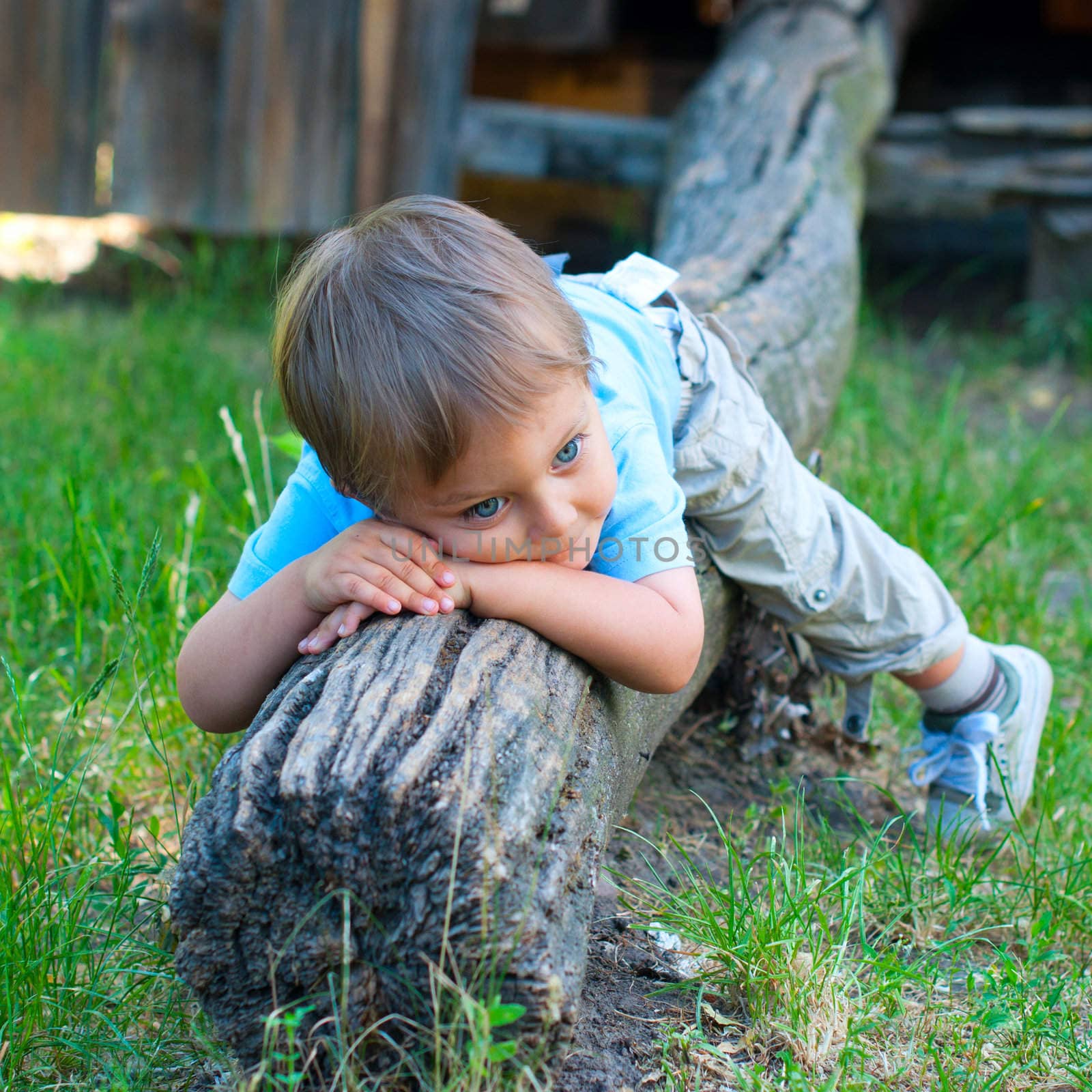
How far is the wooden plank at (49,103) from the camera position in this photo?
4875mm

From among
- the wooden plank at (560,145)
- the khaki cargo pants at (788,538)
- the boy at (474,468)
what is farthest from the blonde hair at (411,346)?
the wooden plank at (560,145)

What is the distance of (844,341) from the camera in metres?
3.40

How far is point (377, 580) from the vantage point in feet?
5.10

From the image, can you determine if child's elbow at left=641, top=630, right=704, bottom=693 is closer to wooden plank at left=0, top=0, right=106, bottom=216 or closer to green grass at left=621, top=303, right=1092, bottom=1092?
green grass at left=621, top=303, right=1092, bottom=1092

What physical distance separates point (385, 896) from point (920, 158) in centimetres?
453

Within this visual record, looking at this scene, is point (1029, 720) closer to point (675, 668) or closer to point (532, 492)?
point (675, 668)

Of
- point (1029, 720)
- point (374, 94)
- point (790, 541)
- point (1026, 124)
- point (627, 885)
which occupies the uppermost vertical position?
point (1026, 124)

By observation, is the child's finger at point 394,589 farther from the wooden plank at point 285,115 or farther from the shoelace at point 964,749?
the wooden plank at point 285,115

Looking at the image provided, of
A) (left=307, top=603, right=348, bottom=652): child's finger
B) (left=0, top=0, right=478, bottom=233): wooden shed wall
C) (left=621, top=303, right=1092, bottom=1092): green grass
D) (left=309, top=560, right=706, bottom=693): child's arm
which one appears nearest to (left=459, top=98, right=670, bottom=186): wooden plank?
(left=0, top=0, right=478, bottom=233): wooden shed wall

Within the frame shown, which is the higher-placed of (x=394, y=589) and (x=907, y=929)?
(x=394, y=589)

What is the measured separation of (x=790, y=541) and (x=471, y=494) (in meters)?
0.90

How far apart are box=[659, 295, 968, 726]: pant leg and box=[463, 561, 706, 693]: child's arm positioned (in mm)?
501

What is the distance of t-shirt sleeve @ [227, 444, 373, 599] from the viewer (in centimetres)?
181

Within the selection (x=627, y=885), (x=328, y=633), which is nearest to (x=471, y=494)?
(x=328, y=633)
